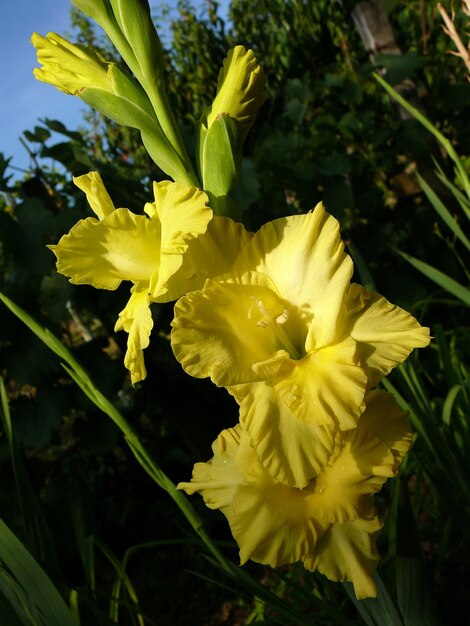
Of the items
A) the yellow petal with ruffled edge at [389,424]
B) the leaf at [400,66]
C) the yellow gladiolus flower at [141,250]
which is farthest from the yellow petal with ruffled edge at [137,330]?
the leaf at [400,66]

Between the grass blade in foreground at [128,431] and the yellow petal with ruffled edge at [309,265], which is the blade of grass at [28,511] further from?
the yellow petal with ruffled edge at [309,265]

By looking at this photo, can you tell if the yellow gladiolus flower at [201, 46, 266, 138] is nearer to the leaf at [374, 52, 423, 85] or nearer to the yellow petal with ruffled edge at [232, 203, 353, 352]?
the yellow petal with ruffled edge at [232, 203, 353, 352]

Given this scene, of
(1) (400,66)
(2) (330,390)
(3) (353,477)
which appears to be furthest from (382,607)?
(1) (400,66)

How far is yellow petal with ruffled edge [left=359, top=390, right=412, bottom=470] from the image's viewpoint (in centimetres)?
55

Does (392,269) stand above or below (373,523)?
below

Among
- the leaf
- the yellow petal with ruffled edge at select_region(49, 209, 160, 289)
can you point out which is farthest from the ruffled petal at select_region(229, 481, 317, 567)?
the leaf

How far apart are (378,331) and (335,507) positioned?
0.54 ft

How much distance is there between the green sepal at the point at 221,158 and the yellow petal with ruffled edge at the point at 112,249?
0.07 metres

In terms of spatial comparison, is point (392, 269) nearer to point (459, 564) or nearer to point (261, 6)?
point (459, 564)

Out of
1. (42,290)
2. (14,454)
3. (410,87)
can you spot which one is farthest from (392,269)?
(14,454)

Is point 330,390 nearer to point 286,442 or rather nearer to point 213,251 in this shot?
point 286,442

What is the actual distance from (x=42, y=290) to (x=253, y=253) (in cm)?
106

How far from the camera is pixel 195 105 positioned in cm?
412

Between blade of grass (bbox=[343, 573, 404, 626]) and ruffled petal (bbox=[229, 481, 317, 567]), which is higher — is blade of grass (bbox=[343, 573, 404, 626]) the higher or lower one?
the lower one
